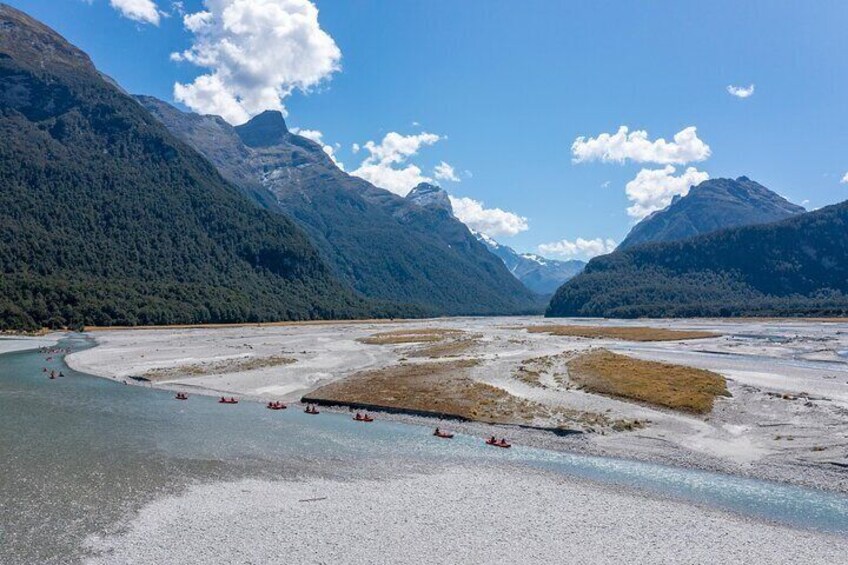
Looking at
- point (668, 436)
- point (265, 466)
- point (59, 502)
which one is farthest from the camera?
point (668, 436)

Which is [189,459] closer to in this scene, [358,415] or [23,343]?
[358,415]

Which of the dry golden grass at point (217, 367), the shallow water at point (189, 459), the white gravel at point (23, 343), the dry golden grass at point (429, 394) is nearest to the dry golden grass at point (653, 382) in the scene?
the dry golden grass at point (429, 394)

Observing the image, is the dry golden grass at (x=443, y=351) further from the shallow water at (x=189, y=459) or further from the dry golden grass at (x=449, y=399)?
the shallow water at (x=189, y=459)

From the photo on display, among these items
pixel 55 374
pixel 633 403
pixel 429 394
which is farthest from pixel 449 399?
pixel 55 374

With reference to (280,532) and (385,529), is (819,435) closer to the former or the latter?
(385,529)

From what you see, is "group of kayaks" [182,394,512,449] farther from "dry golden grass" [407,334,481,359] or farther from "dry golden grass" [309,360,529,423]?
"dry golden grass" [407,334,481,359]

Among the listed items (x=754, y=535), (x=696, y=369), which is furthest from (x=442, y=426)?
(x=696, y=369)

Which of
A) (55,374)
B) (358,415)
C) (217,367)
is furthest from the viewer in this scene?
(217,367)

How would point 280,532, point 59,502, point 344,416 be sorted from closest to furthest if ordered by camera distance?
1. point 280,532
2. point 59,502
3. point 344,416
